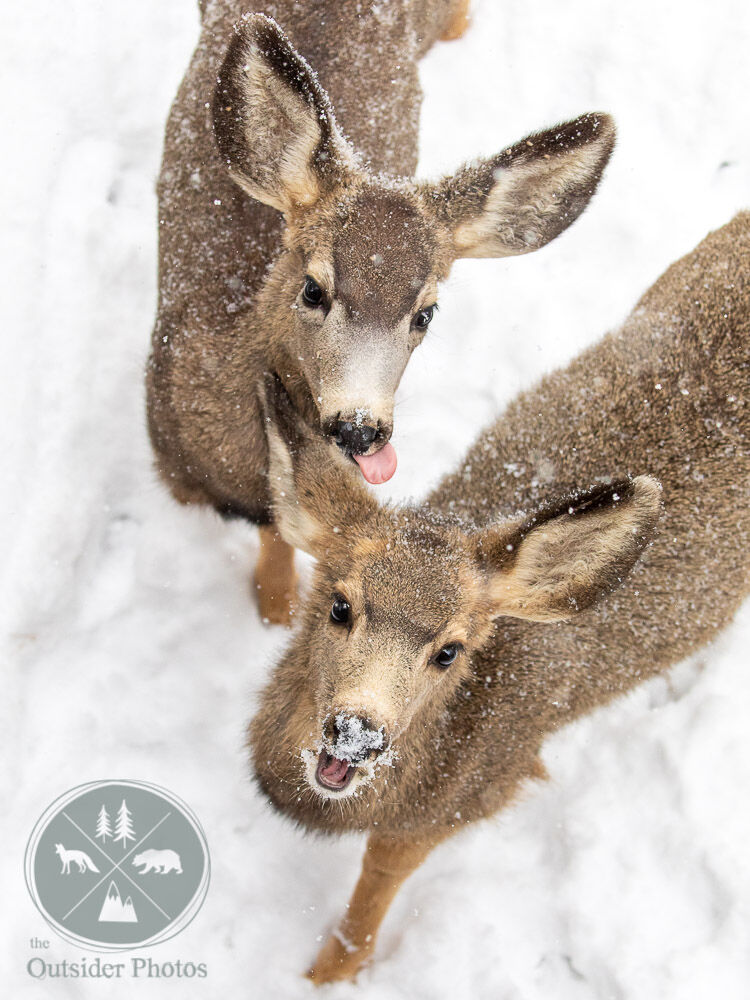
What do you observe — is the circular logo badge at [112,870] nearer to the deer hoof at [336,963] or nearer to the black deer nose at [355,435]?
the deer hoof at [336,963]

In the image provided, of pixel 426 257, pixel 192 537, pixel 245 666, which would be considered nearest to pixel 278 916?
pixel 245 666

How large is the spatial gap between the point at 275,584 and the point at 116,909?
171 centimetres

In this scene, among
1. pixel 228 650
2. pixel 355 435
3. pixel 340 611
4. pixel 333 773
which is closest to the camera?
pixel 333 773

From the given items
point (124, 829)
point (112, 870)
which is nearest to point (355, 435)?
point (124, 829)

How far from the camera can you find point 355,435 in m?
3.58

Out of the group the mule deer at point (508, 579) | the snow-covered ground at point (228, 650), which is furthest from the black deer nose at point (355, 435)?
the snow-covered ground at point (228, 650)

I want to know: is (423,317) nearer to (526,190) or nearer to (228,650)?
(526,190)

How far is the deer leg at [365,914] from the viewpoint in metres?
4.28

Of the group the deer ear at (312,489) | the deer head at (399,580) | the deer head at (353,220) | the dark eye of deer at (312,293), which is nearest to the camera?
the deer head at (399,580)

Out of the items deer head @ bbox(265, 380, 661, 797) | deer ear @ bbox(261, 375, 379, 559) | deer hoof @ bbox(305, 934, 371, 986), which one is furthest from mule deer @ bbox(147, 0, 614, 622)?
deer hoof @ bbox(305, 934, 371, 986)

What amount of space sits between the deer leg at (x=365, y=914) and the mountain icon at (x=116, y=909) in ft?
2.81

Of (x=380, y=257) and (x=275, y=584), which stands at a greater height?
(x=380, y=257)

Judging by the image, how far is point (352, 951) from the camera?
455 centimetres

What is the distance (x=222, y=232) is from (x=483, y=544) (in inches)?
76.1
